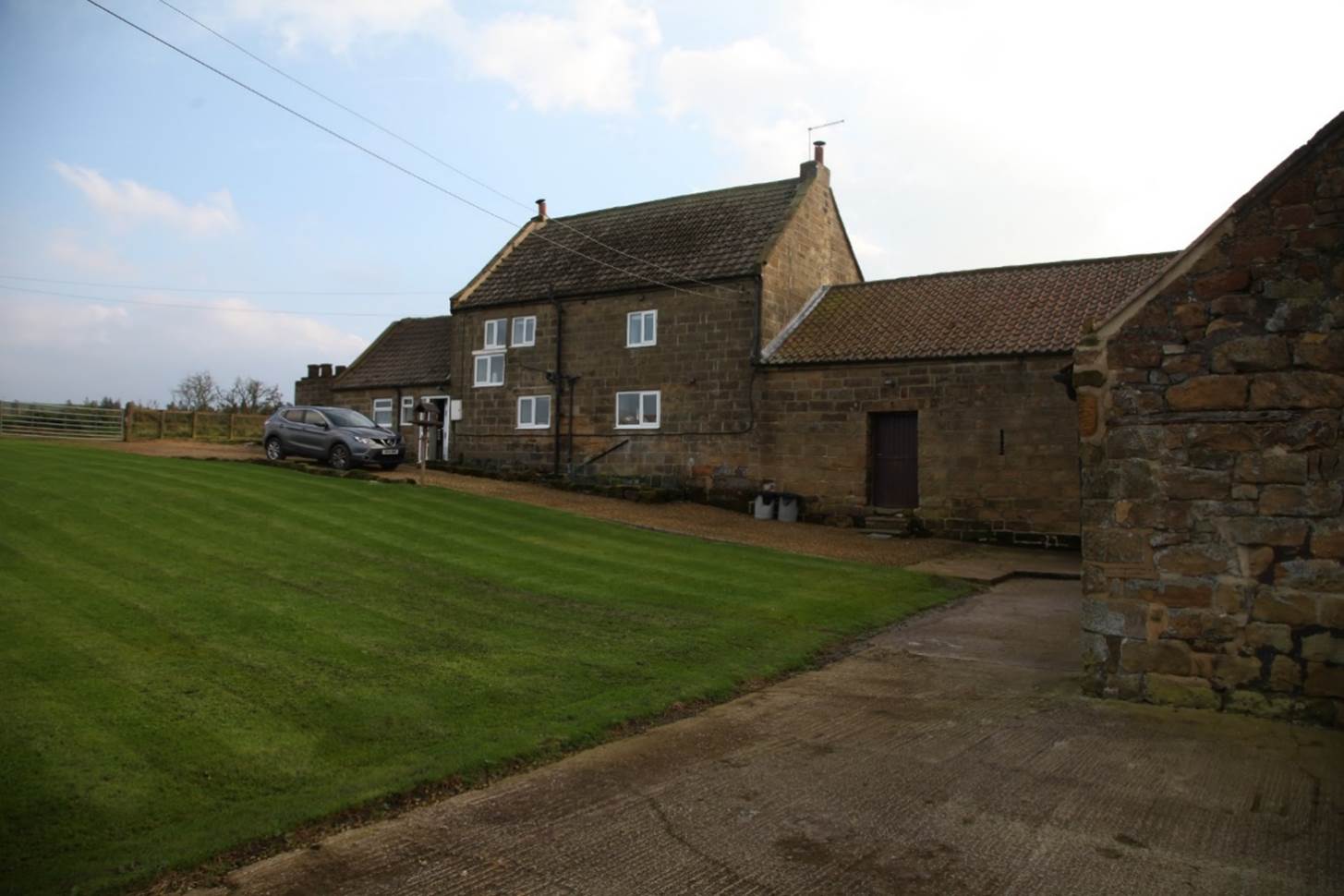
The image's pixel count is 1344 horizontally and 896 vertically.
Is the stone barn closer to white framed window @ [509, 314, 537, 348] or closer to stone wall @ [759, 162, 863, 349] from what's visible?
stone wall @ [759, 162, 863, 349]

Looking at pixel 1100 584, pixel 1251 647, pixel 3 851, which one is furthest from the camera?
pixel 1100 584

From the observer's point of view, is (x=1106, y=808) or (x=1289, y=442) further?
(x=1289, y=442)

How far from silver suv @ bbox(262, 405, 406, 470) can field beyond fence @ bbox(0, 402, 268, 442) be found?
10583 mm

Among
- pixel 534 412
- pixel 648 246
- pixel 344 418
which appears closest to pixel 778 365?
pixel 648 246

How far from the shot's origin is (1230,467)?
7.39m

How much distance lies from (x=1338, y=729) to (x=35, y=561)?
1264 cm

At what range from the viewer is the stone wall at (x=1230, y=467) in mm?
7125

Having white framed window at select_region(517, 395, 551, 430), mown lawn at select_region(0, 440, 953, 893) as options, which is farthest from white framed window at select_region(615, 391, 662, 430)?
mown lawn at select_region(0, 440, 953, 893)

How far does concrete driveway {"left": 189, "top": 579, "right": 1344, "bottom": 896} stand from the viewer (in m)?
4.36

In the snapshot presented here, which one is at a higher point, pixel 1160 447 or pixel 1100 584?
pixel 1160 447

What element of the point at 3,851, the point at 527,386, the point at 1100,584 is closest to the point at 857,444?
the point at 527,386

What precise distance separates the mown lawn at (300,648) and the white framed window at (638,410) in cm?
986

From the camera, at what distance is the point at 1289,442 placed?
23.7ft

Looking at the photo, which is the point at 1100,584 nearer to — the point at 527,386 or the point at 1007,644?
the point at 1007,644
